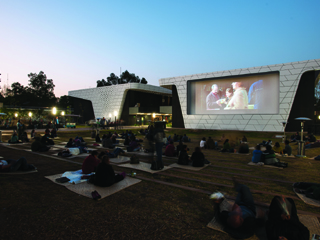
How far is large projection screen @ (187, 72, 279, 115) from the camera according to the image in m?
23.5

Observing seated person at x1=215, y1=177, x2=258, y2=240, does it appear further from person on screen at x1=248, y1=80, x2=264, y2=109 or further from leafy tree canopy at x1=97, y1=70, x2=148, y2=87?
leafy tree canopy at x1=97, y1=70, x2=148, y2=87

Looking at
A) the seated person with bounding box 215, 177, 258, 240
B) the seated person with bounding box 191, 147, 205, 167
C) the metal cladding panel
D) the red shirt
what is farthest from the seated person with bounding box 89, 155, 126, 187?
the metal cladding panel

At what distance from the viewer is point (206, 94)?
90.2ft

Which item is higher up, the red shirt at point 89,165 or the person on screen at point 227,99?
the person on screen at point 227,99

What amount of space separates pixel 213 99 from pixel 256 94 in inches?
219

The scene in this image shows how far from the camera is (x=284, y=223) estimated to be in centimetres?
267

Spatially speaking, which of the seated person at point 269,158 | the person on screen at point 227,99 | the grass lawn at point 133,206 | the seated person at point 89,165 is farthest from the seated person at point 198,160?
the person on screen at point 227,99

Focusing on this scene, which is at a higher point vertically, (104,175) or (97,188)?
(104,175)

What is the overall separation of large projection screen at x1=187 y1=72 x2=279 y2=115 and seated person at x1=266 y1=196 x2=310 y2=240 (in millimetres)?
23897

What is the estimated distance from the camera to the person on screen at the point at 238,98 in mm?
24720

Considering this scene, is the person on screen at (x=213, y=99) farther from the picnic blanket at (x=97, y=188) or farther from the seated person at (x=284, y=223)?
the seated person at (x=284, y=223)

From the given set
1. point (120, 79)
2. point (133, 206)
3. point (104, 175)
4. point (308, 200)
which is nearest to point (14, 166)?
point (104, 175)

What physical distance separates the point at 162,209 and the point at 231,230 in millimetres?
1458

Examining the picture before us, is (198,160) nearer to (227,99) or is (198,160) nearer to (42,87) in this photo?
(227,99)
